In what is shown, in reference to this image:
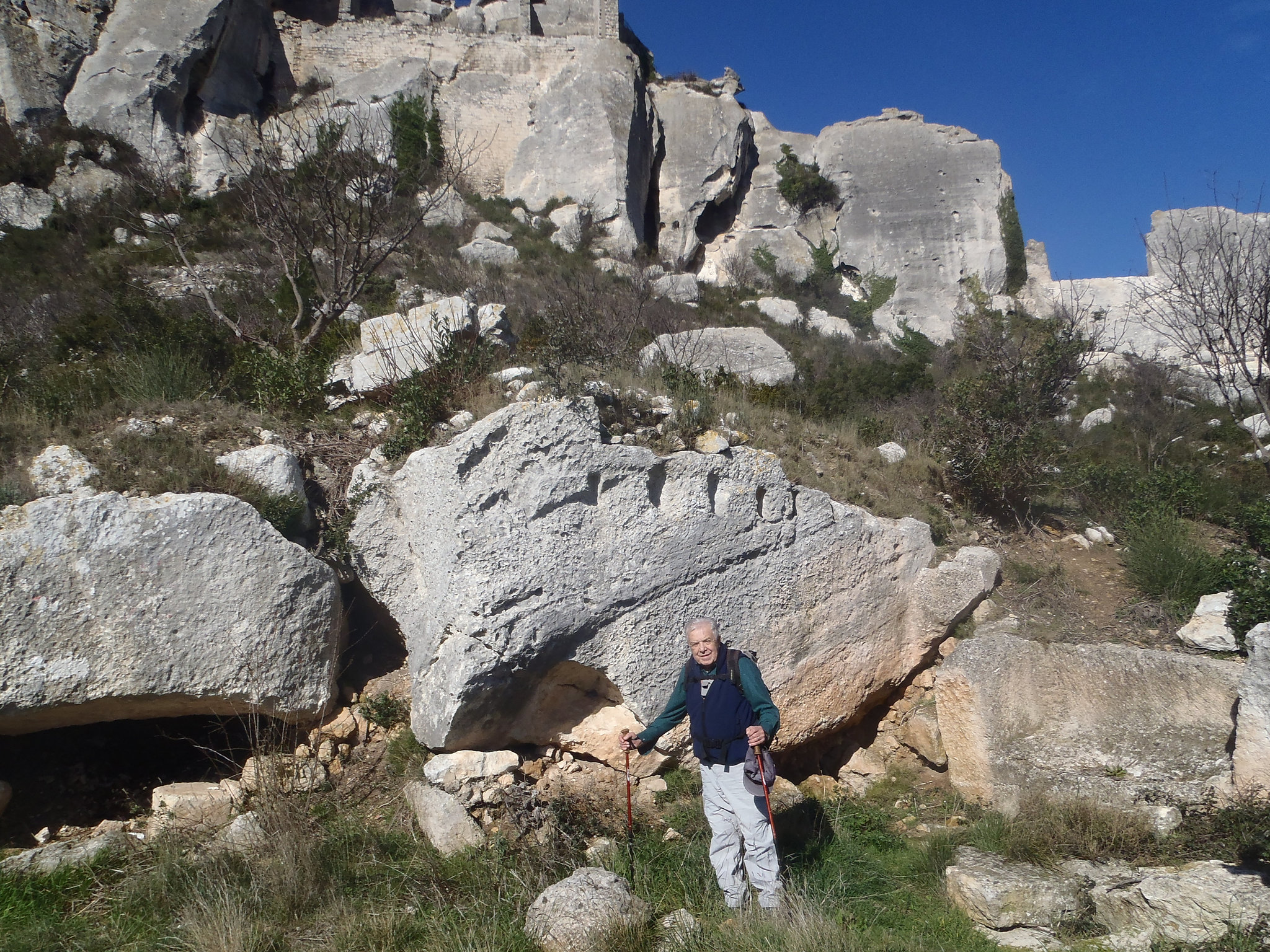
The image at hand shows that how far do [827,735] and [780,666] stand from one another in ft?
2.47

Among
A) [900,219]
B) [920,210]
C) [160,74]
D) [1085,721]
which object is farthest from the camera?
[900,219]

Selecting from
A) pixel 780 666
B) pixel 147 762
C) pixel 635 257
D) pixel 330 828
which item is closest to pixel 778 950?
pixel 780 666

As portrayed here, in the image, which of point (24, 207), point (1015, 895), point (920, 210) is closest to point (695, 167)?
point (920, 210)

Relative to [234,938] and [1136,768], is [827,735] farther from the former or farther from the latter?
[234,938]

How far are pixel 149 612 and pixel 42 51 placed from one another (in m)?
18.9

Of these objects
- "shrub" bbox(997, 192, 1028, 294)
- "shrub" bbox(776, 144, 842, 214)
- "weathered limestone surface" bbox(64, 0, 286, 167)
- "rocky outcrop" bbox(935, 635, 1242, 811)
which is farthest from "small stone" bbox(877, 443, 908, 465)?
"shrub" bbox(776, 144, 842, 214)

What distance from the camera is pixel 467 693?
172 inches

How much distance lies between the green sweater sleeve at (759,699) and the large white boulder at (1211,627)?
3644mm

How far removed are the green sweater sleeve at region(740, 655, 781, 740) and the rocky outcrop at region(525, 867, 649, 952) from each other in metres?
1.03

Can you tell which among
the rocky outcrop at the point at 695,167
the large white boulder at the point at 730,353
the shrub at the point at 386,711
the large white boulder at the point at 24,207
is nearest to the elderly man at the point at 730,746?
the shrub at the point at 386,711

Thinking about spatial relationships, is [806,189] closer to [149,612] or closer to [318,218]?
[318,218]

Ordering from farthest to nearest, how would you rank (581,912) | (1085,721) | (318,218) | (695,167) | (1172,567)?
(695,167) → (318,218) → (1172,567) → (1085,721) → (581,912)

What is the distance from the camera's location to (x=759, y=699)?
11.3 ft

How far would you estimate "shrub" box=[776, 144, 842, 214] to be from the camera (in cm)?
2308
